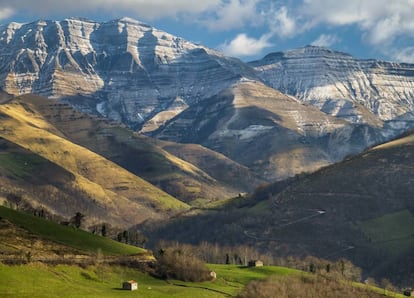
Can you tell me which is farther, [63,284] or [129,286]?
[129,286]

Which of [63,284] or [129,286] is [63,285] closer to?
[63,284]

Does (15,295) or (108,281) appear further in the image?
(108,281)

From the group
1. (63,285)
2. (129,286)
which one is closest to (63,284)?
(63,285)

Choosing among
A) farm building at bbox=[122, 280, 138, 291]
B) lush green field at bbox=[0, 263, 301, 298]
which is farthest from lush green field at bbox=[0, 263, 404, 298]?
farm building at bbox=[122, 280, 138, 291]

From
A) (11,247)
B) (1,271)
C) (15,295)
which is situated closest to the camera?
(15,295)

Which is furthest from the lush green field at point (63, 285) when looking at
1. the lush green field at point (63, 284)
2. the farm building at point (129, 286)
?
the farm building at point (129, 286)

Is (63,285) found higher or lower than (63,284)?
lower

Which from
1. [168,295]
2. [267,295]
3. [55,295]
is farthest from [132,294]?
[267,295]

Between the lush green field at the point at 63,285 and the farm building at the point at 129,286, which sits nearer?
the lush green field at the point at 63,285

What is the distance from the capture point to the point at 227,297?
653 ft

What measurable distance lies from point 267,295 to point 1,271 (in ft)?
219

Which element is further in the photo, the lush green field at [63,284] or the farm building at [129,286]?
the farm building at [129,286]

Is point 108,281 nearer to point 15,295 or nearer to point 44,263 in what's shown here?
point 44,263

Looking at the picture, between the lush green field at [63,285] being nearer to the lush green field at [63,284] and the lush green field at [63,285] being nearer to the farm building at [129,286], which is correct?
the lush green field at [63,284]
